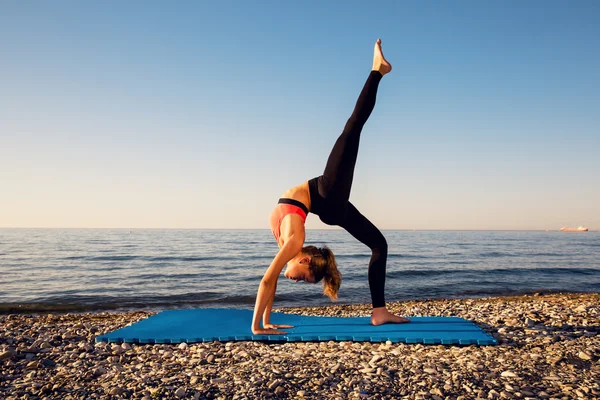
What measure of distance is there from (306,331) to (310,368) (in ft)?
4.35

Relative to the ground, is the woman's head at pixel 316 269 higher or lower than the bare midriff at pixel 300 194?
lower

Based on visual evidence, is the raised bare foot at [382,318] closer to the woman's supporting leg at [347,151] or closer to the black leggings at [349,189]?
the black leggings at [349,189]

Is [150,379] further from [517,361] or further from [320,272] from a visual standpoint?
[517,361]

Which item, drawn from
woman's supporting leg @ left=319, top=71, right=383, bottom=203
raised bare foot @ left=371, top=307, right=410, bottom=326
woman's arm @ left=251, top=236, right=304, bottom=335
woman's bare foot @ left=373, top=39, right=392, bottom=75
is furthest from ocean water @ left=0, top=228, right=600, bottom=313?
woman's bare foot @ left=373, top=39, right=392, bottom=75

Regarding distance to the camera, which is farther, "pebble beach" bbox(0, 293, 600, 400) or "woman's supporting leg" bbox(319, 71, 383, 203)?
"woman's supporting leg" bbox(319, 71, 383, 203)

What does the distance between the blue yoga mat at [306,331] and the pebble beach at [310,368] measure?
0.12 meters

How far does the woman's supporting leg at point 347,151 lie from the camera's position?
4.47 m

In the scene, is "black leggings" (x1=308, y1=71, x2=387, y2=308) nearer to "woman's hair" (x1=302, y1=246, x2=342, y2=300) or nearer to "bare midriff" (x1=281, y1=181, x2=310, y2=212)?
"bare midriff" (x1=281, y1=181, x2=310, y2=212)

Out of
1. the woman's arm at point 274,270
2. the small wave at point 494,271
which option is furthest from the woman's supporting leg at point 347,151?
the small wave at point 494,271

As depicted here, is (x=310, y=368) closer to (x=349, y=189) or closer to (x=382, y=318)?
(x=382, y=318)

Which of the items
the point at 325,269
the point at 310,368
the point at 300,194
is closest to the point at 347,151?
the point at 300,194

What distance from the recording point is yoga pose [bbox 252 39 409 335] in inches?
177

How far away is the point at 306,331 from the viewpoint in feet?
16.8

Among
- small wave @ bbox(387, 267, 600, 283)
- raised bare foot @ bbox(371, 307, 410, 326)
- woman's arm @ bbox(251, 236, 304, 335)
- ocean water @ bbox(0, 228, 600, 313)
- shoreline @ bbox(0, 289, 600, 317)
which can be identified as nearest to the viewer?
woman's arm @ bbox(251, 236, 304, 335)
